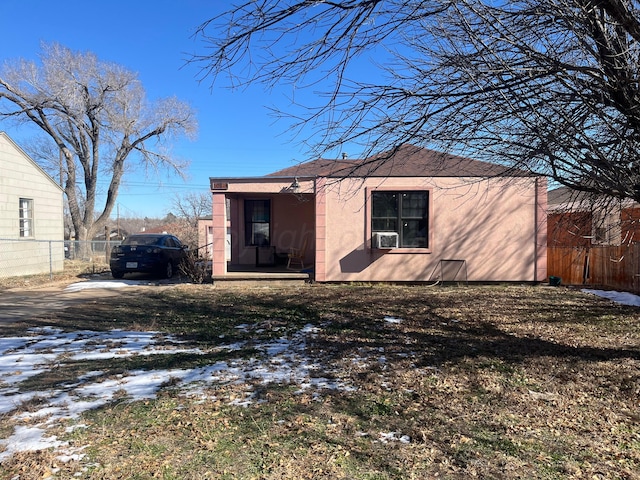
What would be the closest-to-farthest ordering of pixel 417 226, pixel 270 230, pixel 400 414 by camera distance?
1. pixel 400 414
2. pixel 417 226
3. pixel 270 230

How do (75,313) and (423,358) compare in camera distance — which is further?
(75,313)

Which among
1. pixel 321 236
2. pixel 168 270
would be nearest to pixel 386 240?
pixel 321 236

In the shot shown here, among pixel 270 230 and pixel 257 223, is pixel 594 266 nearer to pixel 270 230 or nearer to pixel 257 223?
pixel 270 230

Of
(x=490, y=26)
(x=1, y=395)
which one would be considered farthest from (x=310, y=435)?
(x=490, y=26)

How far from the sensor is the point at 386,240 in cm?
1092

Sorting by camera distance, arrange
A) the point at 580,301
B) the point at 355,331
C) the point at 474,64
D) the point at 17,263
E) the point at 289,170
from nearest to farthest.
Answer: the point at 474,64 → the point at 355,331 → the point at 580,301 → the point at 289,170 → the point at 17,263

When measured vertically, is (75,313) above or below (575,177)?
below

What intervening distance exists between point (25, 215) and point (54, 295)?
7094 mm

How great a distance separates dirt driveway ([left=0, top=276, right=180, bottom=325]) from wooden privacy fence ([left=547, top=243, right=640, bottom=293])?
11635mm

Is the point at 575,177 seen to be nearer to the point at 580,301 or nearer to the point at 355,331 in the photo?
the point at 355,331

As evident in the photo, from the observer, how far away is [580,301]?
9.03 metres

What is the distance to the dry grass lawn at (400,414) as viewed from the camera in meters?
2.66

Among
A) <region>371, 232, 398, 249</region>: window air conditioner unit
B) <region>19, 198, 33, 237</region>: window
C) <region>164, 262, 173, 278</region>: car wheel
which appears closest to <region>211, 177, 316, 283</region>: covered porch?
<region>164, 262, 173, 278</region>: car wheel

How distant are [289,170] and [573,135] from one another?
34.1ft
